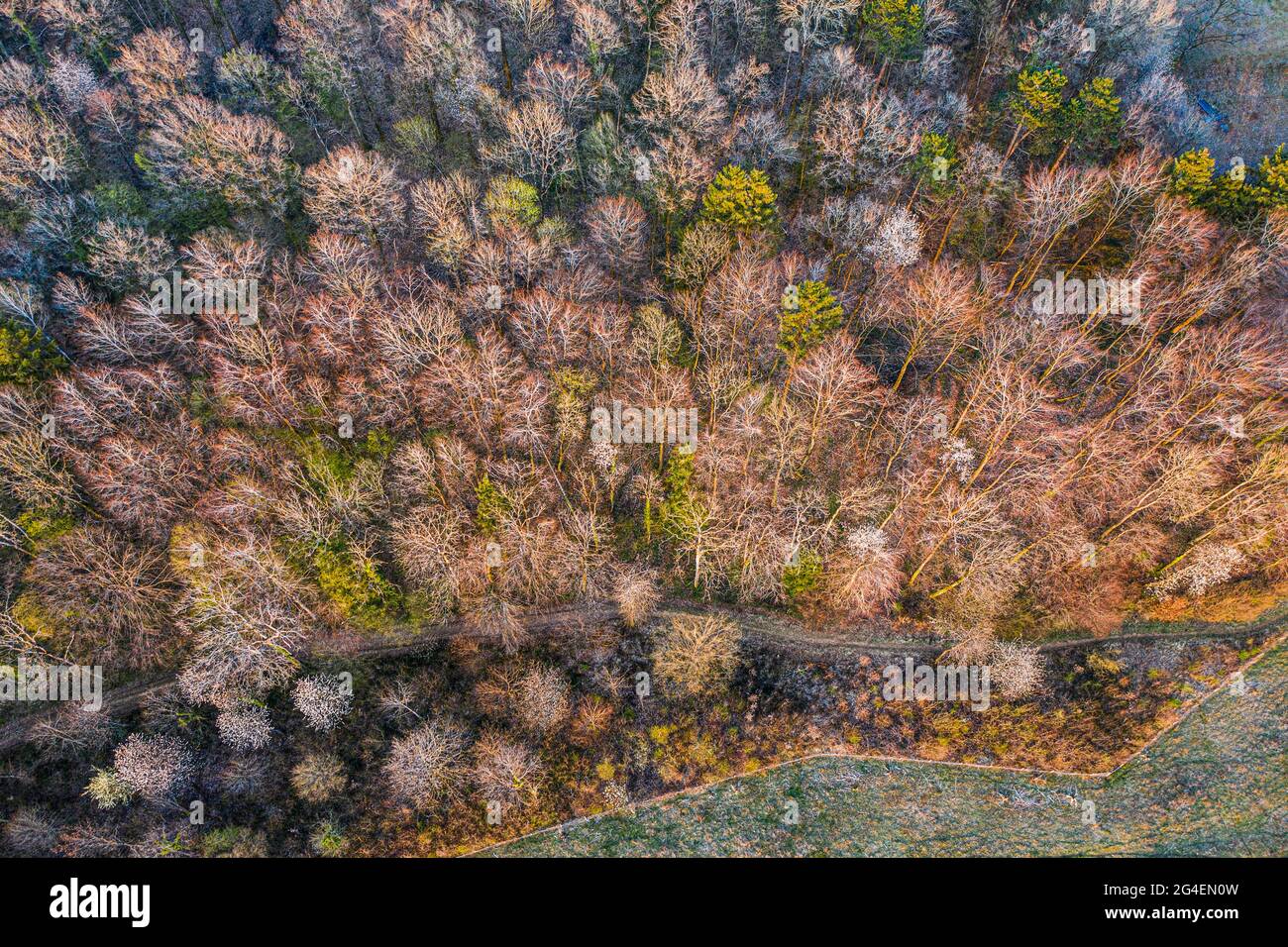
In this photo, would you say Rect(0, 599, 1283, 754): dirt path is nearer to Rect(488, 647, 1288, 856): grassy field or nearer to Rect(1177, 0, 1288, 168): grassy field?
Rect(488, 647, 1288, 856): grassy field

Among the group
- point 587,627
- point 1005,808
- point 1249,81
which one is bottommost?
point 1005,808

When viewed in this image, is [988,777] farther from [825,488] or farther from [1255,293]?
[1255,293]

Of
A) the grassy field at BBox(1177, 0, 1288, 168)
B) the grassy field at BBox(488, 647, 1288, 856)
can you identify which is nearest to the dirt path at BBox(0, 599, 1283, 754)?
the grassy field at BBox(488, 647, 1288, 856)

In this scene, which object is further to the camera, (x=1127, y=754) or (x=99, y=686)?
(x=99, y=686)

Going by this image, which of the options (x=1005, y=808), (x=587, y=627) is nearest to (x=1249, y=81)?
(x=1005, y=808)

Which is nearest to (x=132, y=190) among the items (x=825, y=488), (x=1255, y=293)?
(x=825, y=488)

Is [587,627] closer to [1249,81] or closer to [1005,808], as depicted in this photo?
[1005,808]

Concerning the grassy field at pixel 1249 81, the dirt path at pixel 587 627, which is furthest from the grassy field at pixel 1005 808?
the grassy field at pixel 1249 81

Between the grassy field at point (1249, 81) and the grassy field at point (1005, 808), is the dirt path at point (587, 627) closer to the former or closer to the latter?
the grassy field at point (1005, 808)
